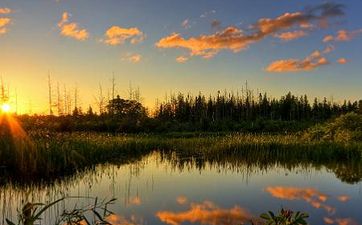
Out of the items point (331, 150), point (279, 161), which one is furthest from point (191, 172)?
point (331, 150)

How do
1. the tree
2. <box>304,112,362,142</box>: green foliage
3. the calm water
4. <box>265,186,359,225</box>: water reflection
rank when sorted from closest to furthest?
1. <box>265,186,359,225</box>: water reflection
2. the calm water
3. <box>304,112,362,142</box>: green foliage
4. the tree

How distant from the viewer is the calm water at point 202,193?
340 inches

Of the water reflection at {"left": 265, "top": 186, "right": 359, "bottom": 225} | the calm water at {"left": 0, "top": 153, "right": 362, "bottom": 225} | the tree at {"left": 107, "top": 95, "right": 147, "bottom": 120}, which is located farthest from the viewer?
the tree at {"left": 107, "top": 95, "right": 147, "bottom": 120}

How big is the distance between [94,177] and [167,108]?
60.5 meters

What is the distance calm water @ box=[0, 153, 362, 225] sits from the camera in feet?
28.4

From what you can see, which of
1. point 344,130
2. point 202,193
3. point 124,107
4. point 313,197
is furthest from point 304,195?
point 124,107

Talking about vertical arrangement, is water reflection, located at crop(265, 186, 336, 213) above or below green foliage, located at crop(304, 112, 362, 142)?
below

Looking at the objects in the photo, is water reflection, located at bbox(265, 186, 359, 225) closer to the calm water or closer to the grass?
the calm water

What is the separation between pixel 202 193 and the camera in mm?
11602

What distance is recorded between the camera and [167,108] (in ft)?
242

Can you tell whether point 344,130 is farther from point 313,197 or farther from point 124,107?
point 124,107

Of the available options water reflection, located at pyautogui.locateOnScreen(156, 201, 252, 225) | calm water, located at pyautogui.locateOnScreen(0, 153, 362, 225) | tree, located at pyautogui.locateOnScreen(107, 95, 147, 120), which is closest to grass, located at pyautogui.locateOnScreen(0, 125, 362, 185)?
calm water, located at pyautogui.locateOnScreen(0, 153, 362, 225)

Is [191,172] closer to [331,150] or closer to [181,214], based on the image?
[181,214]

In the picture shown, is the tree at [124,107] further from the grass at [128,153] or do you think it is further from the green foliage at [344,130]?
the green foliage at [344,130]
